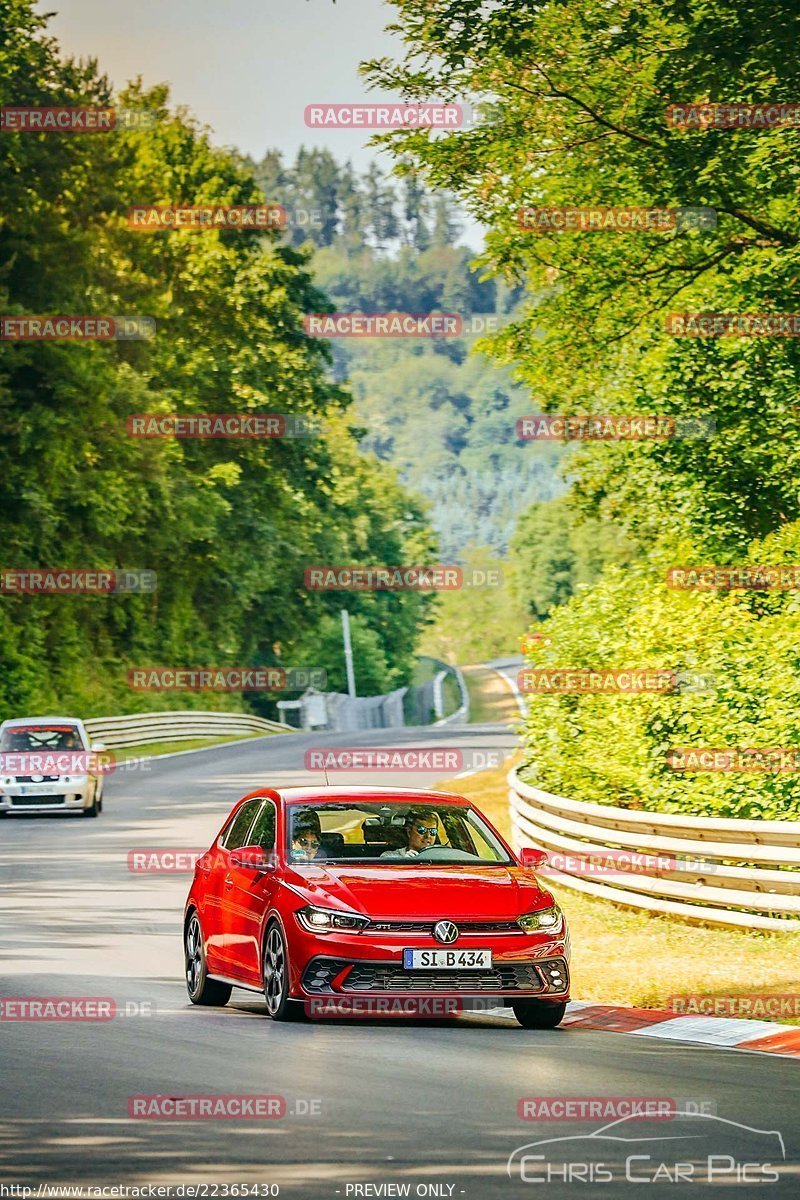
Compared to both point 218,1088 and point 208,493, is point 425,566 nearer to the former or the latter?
point 208,493

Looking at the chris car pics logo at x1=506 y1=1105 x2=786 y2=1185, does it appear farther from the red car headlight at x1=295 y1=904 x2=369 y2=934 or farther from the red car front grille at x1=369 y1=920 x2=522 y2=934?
the red car headlight at x1=295 y1=904 x2=369 y2=934

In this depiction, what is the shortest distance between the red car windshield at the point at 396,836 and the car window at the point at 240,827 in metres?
0.67

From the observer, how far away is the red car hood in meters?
11.8

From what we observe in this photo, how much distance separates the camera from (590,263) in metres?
29.1

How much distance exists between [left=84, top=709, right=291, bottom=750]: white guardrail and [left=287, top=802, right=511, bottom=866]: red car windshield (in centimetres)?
3816

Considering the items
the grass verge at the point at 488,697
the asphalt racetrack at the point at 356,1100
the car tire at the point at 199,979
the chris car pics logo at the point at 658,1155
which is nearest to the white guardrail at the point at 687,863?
the asphalt racetrack at the point at 356,1100

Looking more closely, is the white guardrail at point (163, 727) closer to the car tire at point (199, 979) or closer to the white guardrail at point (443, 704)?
the white guardrail at point (443, 704)

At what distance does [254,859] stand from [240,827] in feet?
3.11

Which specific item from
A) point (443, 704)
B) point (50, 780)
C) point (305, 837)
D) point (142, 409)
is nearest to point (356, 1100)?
point (305, 837)

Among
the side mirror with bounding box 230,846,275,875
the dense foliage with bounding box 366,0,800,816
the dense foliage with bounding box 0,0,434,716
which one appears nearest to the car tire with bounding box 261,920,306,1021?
the side mirror with bounding box 230,846,275,875

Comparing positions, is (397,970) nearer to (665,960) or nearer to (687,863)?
(665,960)

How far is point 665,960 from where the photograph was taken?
15344 millimetres

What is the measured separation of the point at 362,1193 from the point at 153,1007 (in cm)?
635

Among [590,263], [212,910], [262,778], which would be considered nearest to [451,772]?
[262,778]
